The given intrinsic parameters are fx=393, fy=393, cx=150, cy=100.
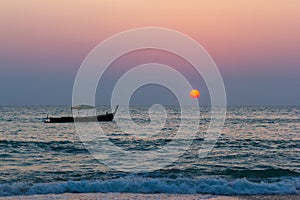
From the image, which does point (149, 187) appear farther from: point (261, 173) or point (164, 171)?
point (261, 173)

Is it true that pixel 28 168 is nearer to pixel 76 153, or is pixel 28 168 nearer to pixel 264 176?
pixel 76 153

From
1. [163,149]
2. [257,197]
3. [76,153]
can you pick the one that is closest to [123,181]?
[257,197]

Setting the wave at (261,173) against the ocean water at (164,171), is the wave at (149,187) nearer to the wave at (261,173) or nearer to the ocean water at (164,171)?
the ocean water at (164,171)

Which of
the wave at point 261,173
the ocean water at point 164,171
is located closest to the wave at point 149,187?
the ocean water at point 164,171

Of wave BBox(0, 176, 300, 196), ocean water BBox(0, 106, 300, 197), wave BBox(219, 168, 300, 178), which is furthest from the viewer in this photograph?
wave BBox(219, 168, 300, 178)

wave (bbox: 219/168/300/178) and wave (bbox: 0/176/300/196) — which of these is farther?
wave (bbox: 219/168/300/178)

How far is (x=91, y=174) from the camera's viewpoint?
811 inches

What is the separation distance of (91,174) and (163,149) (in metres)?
13.1

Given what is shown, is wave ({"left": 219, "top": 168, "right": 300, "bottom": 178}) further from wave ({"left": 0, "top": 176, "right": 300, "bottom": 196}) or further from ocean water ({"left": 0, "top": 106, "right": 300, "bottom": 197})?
wave ({"left": 0, "top": 176, "right": 300, "bottom": 196})

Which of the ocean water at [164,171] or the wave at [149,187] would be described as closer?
the wave at [149,187]

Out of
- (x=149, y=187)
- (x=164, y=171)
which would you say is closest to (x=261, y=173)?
(x=164, y=171)

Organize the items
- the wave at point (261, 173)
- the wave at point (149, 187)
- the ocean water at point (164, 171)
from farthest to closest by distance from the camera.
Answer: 1. the wave at point (261, 173)
2. the ocean water at point (164, 171)
3. the wave at point (149, 187)

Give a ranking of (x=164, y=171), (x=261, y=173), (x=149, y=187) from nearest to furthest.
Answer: (x=149, y=187) → (x=261, y=173) → (x=164, y=171)

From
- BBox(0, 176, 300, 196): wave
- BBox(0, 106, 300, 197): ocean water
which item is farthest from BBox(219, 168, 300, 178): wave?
BBox(0, 176, 300, 196): wave
